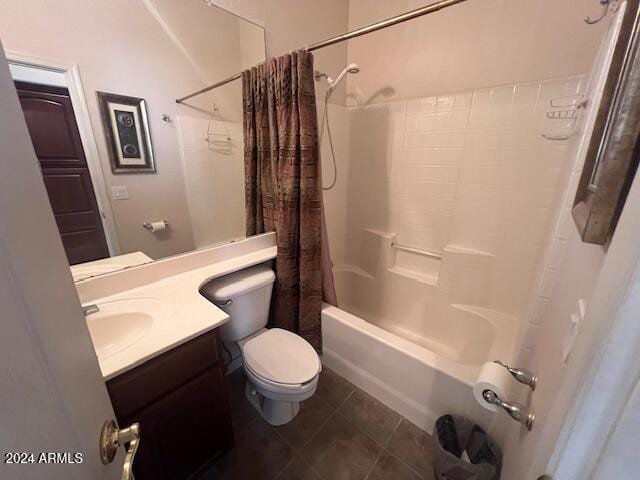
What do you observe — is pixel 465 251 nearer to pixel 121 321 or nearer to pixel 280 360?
pixel 280 360

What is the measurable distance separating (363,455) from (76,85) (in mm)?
2026

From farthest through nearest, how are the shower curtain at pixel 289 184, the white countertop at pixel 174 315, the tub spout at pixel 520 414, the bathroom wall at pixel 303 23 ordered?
1. the bathroom wall at pixel 303 23
2. the shower curtain at pixel 289 184
3. the white countertop at pixel 174 315
4. the tub spout at pixel 520 414

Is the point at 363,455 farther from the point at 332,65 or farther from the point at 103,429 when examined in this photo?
the point at 332,65

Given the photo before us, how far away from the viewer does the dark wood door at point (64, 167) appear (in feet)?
2.90

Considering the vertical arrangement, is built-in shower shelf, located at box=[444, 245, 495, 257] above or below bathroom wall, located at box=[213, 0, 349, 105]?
below

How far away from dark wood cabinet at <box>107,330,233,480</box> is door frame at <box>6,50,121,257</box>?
2.03 ft

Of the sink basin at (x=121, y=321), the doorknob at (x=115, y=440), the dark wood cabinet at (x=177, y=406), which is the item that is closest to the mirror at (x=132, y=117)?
the sink basin at (x=121, y=321)

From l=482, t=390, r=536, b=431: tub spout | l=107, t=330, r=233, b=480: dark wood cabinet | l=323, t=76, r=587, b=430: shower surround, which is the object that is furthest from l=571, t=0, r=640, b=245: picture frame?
l=107, t=330, r=233, b=480: dark wood cabinet

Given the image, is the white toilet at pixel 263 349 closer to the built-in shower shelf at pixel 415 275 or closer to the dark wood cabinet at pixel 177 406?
the dark wood cabinet at pixel 177 406

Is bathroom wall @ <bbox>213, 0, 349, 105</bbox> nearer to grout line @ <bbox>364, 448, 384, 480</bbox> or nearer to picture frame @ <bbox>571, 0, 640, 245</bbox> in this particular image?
picture frame @ <bbox>571, 0, 640, 245</bbox>

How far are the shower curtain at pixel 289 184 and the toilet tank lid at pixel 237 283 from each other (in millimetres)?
145

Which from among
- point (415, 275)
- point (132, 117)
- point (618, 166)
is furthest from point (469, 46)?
point (132, 117)

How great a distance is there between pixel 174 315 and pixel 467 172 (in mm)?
1881

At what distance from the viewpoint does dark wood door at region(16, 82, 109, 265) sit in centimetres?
88
